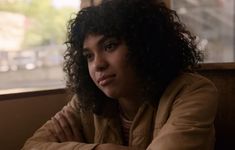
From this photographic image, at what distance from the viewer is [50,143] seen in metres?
1.25

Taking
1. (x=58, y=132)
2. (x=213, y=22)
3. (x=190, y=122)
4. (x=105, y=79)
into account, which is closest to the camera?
(x=190, y=122)

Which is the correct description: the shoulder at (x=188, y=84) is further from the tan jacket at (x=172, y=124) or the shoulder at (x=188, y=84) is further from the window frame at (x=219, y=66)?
the window frame at (x=219, y=66)

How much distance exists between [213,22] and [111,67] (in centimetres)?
197

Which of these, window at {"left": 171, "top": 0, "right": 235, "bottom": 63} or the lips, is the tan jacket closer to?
the lips

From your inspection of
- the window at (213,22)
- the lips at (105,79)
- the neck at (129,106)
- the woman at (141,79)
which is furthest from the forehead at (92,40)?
the window at (213,22)

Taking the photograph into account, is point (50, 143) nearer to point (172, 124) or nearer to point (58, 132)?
point (58, 132)

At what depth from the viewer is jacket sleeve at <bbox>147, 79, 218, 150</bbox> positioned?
96cm

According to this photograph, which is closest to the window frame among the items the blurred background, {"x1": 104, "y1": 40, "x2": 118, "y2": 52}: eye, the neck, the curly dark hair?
the blurred background

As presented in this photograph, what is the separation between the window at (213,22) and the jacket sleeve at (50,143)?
911 millimetres

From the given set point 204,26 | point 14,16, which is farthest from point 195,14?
point 14,16

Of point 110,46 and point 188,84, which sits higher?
point 110,46

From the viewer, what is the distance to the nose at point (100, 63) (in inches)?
43.0

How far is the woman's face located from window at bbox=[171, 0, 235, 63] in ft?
3.05

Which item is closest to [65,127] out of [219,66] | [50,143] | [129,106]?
[50,143]
